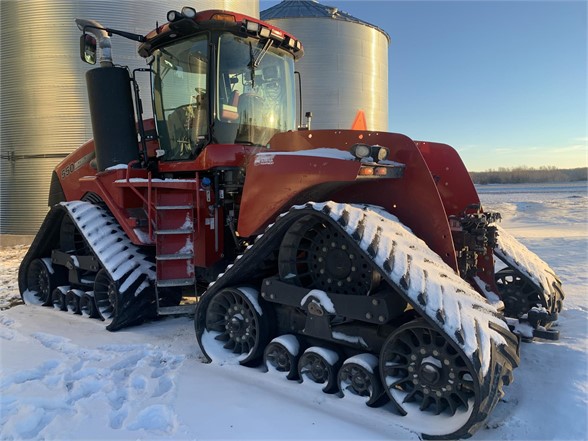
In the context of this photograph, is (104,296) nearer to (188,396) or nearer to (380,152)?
(188,396)

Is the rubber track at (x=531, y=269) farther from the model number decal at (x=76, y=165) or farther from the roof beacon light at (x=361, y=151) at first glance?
the model number decal at (x=76, y=165)

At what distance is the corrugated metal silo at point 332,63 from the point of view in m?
16.2

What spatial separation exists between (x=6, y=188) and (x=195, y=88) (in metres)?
9.82

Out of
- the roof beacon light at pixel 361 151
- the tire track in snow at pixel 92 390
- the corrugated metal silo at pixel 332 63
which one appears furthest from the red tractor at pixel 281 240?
the corrugated metal silo at pixel 332 63

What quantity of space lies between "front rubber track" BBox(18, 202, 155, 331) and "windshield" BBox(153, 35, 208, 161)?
3.57 ft

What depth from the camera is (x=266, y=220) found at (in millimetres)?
3688

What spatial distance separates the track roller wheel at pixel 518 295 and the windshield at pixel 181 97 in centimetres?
345

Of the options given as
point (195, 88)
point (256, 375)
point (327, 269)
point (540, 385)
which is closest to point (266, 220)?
point (327, 269)

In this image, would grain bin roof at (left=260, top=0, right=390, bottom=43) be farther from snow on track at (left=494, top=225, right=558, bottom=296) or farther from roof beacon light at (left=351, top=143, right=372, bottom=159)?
roof beacon light at (left=351, top=143, right=372, bottom=159)

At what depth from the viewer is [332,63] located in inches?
643

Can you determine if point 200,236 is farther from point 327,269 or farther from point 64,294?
point 64,294

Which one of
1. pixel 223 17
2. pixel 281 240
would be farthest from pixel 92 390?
pixel 223 17

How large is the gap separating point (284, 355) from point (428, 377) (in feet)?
3.79

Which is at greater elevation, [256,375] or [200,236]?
[200,236]
